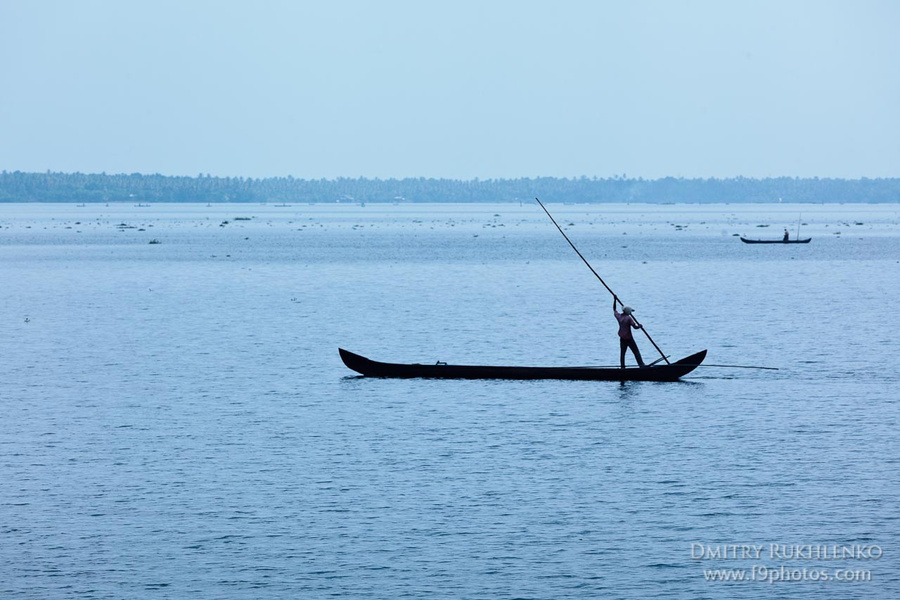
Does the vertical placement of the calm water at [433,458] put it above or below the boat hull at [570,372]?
below

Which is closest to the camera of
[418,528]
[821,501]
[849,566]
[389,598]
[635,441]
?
[389,598]

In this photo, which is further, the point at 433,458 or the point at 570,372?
the point at 570,372

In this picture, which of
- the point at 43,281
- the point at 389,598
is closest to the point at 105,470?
the point at 389,598

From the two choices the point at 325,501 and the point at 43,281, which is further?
the point at 43,281

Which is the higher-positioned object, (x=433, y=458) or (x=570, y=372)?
(x=570, y=372)

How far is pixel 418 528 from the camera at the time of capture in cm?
2384

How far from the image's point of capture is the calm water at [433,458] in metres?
21.5

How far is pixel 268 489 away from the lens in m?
27.0

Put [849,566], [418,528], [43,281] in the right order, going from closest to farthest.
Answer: [849,566] → [418,528] → [43,281]

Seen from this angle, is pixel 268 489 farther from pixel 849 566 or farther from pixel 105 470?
pixel 849 566

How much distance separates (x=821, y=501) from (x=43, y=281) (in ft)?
273

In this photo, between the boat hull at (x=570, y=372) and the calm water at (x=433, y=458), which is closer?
the calm water at (x=433, y=458)

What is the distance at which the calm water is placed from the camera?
21516 millimetres

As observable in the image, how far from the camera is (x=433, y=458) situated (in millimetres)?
29875
